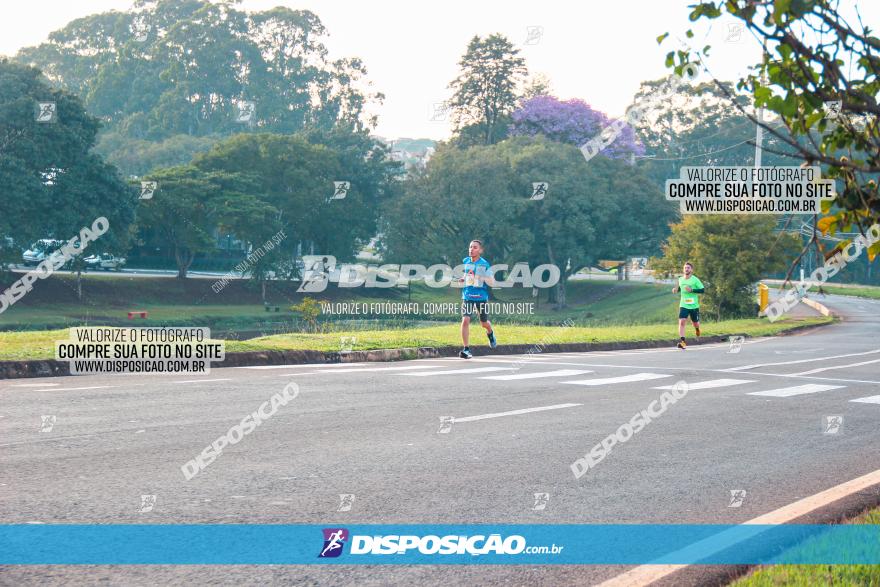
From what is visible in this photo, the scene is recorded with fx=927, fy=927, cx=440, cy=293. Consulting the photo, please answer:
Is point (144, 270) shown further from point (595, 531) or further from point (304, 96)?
point (595, 531)

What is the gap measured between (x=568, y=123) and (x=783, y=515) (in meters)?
73.5

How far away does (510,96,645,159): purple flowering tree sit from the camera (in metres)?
77.6

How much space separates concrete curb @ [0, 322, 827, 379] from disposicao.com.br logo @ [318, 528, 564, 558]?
986cm

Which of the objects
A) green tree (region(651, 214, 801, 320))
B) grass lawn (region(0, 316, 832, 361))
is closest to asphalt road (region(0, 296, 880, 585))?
grass lawn (region(0, 316, 832, 361))

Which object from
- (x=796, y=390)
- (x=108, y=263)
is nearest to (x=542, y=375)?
(x=796, y=390)

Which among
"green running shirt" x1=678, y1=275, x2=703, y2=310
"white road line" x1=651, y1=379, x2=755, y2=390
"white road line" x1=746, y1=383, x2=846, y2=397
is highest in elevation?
"green running shirt" x1=678, y1=275, x2=703, y2=310

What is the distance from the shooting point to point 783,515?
20.3 ft

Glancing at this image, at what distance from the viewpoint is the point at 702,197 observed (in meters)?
45.7

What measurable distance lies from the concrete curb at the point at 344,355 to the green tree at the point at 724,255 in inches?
711

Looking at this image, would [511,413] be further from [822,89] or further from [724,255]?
[724,255]

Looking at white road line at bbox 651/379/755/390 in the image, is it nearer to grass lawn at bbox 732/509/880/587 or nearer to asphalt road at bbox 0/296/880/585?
asphalt road at bbox 0/296/880/585

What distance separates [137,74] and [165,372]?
93.1 meters

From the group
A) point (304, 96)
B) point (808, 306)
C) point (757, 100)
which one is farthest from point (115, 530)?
point (304, 96)

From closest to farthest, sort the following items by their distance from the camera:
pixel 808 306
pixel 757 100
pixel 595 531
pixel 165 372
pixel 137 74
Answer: pixel 757 100
pixel 595 531
pixel 165 372
pixel 808 306
pixel 137 74
